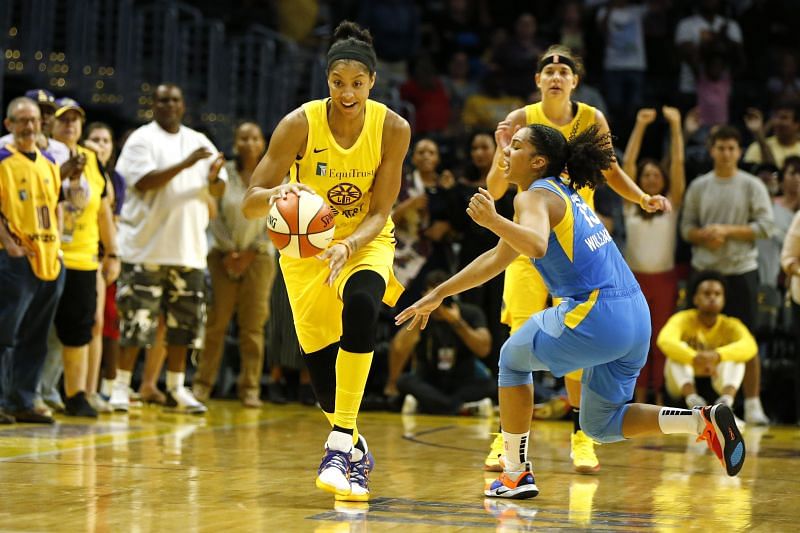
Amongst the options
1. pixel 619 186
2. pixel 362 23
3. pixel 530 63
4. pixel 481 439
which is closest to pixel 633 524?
pixel 619 186

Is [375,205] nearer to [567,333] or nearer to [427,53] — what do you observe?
[567,333]

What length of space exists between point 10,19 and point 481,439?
25.9 feet

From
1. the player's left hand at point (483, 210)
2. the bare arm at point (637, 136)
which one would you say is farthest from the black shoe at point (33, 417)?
the bare arm at point (637, 136)

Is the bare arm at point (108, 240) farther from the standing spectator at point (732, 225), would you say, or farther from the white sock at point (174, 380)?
the standing spectator at point (732, 225)

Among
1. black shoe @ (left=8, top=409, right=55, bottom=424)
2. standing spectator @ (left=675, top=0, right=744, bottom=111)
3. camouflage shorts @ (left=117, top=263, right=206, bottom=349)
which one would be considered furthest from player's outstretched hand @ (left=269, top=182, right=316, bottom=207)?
standing spectator @ (left=675, top=0, right=744, bottom=111)

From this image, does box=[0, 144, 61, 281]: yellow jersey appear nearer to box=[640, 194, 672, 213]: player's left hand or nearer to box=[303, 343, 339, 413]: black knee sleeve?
box=[303, 343, 339, 413]: black knee sleeve

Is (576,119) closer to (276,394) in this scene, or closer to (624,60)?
(276,394)

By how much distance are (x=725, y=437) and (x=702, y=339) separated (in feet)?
16.2

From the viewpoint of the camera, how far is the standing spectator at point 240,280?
1029 cm

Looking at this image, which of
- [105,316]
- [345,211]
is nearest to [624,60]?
[105,316]

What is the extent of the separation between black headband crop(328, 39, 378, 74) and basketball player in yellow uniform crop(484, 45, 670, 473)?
1109mm

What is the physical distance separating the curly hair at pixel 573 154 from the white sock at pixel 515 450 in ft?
3.87

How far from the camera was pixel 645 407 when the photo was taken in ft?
17.8

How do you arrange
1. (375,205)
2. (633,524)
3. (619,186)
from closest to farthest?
(633,524) < (375,205) < (619,186)
